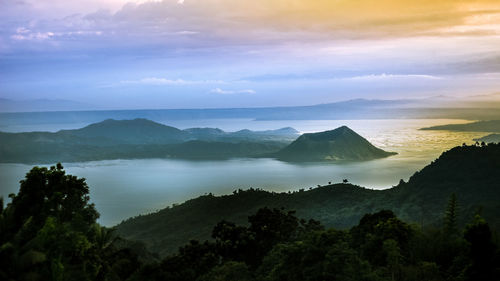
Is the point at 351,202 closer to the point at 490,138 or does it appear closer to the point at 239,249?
the point at 239,249

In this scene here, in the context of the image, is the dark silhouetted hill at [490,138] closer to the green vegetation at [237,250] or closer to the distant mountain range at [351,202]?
the distant mountain range at [351,202]

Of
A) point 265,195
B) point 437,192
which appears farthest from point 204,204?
point 437,192

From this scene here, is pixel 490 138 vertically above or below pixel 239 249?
above

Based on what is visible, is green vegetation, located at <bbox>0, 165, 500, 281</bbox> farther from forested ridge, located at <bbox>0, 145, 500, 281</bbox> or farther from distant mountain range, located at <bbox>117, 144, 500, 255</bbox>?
distant mountain range, located at <bbox>117, 144, 500, 255</bbox>

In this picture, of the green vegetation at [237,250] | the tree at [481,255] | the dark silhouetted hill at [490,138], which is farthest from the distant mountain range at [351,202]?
the dark silhouetted hill at [490,138]

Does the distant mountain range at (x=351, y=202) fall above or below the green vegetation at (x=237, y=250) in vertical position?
below

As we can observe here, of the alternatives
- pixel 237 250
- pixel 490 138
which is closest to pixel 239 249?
pixel 237 250

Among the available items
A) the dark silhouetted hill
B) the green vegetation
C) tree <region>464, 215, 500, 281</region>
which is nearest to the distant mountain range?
the green vegetation

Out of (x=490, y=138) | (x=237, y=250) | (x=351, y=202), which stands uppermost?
(x=490, y=138)

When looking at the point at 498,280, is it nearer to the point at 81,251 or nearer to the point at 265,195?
the point at 81,251

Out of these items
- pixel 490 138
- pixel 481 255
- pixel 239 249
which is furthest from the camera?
pixel 490 138
